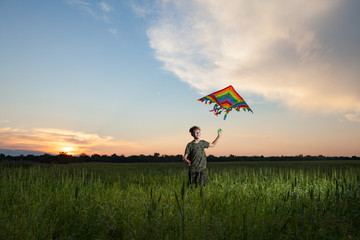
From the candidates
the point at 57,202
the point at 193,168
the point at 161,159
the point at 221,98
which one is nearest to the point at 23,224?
the point at 57,202

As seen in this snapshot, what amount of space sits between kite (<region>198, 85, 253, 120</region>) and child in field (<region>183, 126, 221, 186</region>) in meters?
1.25

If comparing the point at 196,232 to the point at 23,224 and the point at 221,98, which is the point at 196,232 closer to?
the point at 23,224

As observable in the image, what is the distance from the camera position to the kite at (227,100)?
9.33m

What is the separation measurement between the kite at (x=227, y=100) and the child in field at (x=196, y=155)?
125cm

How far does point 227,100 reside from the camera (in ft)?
30.9

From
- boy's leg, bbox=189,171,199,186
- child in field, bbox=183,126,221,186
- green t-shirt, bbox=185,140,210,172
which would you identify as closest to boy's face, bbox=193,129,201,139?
child in field, bbox=183,126,221,186

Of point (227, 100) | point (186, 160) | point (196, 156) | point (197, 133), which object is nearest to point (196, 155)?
point (196, 156)

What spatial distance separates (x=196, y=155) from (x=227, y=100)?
235cm

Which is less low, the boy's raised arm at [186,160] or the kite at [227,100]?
the kite at [227,100]

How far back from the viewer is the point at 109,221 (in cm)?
454

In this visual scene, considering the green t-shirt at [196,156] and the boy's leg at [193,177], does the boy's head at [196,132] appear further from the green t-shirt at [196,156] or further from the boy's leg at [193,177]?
the boy's leg at [193,177]

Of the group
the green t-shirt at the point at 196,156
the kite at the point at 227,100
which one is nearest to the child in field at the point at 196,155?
the green t-shirt at the point at 196,156

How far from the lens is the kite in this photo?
9.33m

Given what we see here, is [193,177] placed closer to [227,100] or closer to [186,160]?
[186,160]
